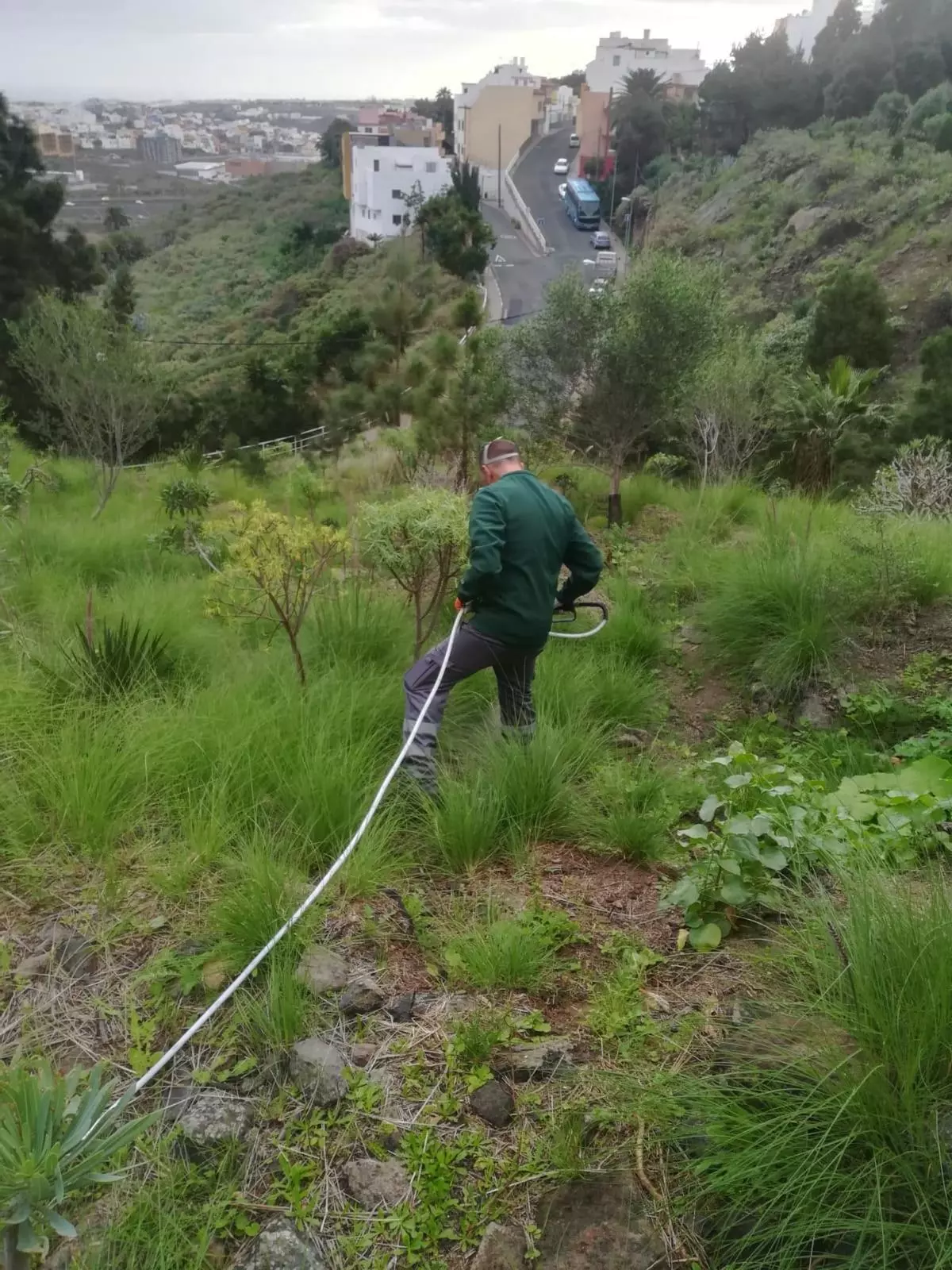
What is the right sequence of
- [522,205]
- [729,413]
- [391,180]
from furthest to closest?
1. [522,205]
2. [391,180]
3. [729,413]

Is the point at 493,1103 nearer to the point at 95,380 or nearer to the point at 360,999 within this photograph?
the point at 360,999

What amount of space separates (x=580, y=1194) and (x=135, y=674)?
2.83m

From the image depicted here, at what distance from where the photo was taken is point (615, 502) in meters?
10.3

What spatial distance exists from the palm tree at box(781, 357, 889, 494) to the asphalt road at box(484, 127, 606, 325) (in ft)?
69.5

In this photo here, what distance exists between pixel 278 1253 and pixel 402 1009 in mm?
640

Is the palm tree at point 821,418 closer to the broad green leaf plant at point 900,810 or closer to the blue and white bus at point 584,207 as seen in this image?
the broad green leaf plant at point 900,810

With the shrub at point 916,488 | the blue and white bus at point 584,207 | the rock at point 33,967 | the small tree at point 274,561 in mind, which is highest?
the blue and white bus at point 584,207

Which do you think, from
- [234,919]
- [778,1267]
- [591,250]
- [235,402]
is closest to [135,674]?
[234,919]

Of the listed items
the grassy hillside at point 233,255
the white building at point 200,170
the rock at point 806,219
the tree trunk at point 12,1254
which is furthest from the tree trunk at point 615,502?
the white building at point 200,170

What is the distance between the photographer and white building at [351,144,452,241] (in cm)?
4794

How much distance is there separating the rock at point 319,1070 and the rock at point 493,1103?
319 millimetres

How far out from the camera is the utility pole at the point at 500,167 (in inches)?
2025

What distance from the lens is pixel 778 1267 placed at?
4.90 feet

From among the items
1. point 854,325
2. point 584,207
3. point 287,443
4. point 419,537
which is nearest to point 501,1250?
point 419,537
